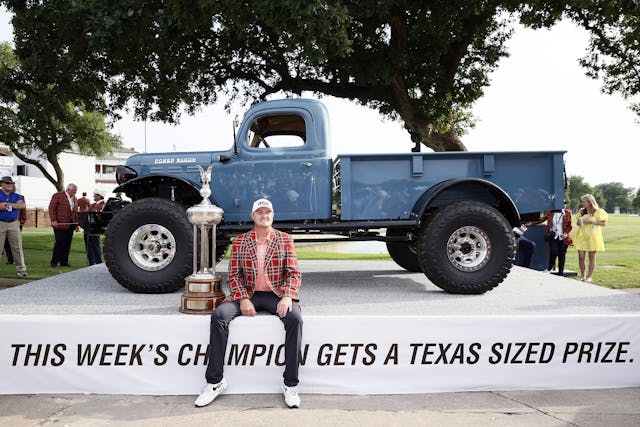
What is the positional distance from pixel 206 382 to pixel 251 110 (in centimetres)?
327

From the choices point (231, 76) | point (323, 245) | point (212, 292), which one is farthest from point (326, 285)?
point (323, 245)

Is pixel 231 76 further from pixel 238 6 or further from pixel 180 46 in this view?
pixel 238 6

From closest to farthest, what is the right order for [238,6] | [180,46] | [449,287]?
[449,287]
[238,6]
[180,46]

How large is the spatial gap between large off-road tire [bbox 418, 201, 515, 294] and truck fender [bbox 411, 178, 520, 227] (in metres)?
0.20

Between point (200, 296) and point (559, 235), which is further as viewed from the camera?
point (559, 235)

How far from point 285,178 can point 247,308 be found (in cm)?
224

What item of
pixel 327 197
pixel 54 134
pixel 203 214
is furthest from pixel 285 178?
pixel 54 134

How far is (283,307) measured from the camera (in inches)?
128

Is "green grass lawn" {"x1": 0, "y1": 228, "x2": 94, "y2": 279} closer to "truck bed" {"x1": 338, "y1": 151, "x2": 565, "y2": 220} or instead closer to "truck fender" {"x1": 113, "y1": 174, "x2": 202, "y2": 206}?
"truck fender" {"x1": 113, "y1": 174, "x2": 202, "y2": 206}

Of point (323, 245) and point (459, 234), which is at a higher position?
point (459, 234)

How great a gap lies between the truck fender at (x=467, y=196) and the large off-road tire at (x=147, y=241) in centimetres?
240

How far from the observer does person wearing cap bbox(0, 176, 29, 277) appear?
734 centimetres

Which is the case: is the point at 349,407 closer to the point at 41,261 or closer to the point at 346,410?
the point at 346,410

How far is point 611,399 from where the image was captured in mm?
3180
